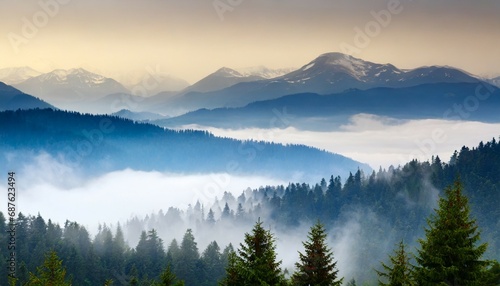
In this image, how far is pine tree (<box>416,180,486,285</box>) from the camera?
37781 millimetres

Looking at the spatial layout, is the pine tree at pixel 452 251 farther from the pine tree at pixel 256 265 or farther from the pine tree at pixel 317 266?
the pine tree at pixel 256 265

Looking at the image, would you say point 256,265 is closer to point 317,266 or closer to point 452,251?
point 317,266

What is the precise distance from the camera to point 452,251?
124ft

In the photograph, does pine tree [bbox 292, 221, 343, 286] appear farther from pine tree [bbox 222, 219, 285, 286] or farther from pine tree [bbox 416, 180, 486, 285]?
pine tree [bbox 416, 180, 486, 285]

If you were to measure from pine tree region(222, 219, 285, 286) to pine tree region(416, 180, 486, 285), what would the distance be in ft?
26.9

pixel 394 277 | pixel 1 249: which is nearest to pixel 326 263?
pixel 394 277

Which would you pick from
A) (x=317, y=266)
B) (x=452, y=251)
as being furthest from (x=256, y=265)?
(x=452, y=251)

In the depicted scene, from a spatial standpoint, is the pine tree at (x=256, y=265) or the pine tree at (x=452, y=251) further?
the pine tree at (x=256, y=265)

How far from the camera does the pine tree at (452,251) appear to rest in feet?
124

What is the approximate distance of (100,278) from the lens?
196 meters

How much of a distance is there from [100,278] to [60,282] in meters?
158

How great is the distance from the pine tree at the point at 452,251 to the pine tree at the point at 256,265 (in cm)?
820

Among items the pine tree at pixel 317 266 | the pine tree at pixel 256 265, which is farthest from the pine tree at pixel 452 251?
the pine tree at pixel 256 265

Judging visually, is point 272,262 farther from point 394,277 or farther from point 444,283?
point 444,283
